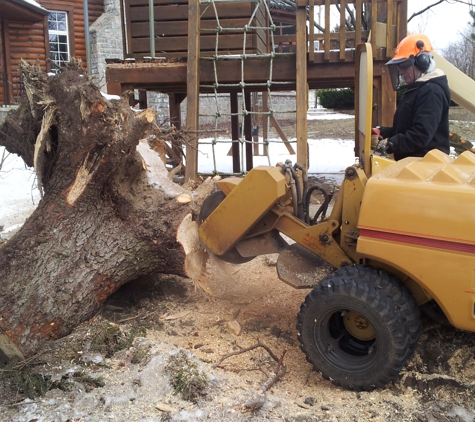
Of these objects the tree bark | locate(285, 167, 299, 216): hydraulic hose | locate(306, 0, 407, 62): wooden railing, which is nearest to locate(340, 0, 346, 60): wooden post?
locate(306, 0, 407, 62): wooden railing

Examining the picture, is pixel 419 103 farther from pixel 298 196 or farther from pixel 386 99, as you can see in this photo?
pixel 386 99

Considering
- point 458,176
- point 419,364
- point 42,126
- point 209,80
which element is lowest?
point 419,364

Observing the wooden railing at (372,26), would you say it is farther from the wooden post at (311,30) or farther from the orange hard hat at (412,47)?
the orange hard hat at (412,47)

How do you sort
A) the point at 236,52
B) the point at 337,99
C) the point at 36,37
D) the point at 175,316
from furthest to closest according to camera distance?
the point at 337,99 → the point at 36,37 → the point at 236,52 → the point at 175,316

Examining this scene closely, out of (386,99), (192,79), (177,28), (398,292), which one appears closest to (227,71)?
(192,79)

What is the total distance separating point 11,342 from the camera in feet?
10.8

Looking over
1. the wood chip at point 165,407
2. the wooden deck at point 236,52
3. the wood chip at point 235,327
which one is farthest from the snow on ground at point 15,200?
the wood chip at point 165,407

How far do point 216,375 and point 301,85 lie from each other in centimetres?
476

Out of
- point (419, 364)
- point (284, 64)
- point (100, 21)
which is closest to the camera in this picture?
point (419, 364)

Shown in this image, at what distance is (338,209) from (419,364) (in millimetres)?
1076

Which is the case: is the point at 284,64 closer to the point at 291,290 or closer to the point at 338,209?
the point at 291,290

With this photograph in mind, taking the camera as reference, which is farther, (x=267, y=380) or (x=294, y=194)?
(x=294, y=194)

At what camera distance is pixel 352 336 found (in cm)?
321

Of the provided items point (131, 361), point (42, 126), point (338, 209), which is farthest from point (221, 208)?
point (42, 126)
